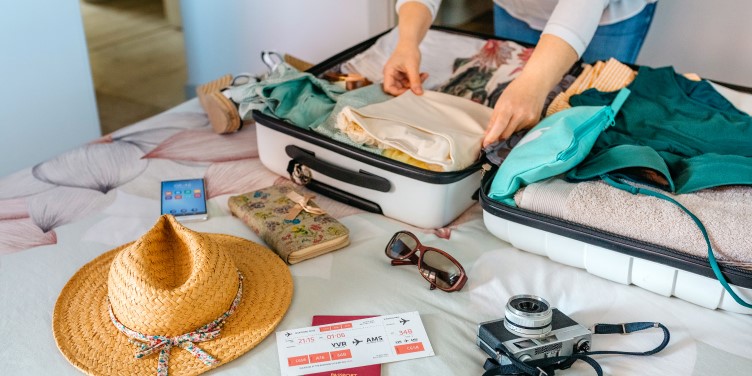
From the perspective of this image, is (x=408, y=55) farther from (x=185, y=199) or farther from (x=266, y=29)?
(x=266, y=29)

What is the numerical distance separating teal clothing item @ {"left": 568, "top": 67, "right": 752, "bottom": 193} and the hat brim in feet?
1.61

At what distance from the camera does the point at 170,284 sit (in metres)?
0.90

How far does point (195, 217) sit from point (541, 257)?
58 cm

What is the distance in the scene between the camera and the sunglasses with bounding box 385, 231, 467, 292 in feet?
3.23

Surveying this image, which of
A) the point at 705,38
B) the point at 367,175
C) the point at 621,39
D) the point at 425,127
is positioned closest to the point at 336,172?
the point at 367,175

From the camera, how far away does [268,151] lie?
1304mm

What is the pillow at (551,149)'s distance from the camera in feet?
3.30

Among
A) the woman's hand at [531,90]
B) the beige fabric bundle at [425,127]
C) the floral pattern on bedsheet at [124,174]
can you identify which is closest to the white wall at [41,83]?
the floral pattern on bedsheet at [124,174]

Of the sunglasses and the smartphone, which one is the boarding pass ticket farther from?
the smartphone

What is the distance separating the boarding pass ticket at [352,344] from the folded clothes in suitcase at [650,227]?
0.25 metres

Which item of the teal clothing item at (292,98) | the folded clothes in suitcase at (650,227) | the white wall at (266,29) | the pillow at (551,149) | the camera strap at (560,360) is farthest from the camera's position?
the white wall at (266,29)

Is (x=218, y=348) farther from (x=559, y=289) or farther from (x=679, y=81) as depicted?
(x=679, y=81)

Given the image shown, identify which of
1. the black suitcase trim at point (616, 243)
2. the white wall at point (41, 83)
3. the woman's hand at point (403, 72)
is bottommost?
the white wall at point (41, 83)

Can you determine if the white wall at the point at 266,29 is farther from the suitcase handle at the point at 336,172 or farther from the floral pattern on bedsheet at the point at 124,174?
the suitcase handle at the point at 336,172
